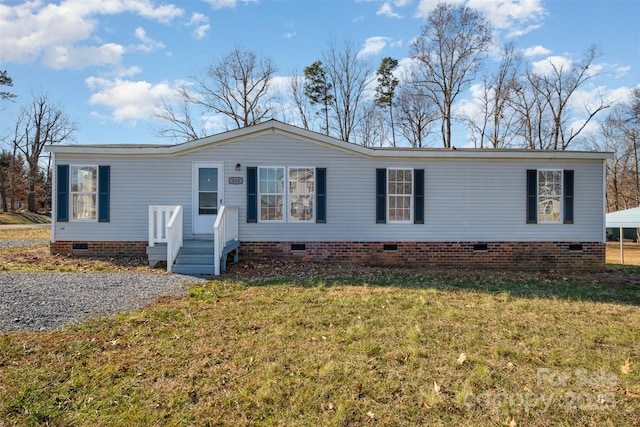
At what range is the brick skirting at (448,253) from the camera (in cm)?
975

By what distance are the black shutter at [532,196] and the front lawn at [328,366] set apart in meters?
4.62

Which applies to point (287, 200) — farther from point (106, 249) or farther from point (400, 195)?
→ point (106, 249)

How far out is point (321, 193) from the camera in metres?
9.70

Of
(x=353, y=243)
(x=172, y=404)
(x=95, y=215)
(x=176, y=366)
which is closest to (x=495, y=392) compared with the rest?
(x=172, y=404)

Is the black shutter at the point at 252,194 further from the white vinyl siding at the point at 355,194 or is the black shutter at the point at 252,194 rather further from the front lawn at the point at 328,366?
the front lawn at the point at 328,366

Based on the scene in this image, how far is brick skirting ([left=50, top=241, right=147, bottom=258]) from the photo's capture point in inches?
375

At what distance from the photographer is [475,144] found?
1064 inches

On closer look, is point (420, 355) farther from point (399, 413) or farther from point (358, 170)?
point (358, 170)

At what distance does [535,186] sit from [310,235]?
6.17m

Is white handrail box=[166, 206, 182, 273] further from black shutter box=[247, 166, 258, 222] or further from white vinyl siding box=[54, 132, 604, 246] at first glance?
black shutter box=[247, 166, 258, 222]

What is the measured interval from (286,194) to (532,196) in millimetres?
6573

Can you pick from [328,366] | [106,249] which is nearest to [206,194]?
[106,249]

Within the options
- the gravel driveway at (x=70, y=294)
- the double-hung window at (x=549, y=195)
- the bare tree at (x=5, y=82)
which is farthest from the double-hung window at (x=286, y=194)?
the bare tree at (x=5, y=82)

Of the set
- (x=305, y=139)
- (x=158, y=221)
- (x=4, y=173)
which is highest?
(x=4, y=173)
